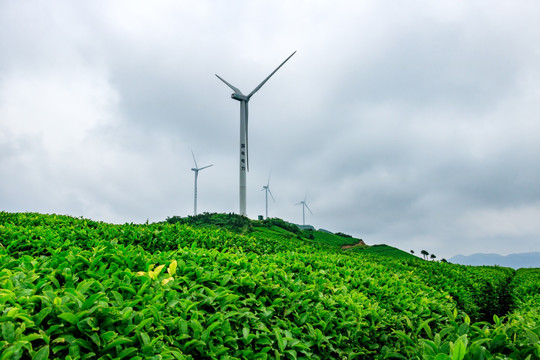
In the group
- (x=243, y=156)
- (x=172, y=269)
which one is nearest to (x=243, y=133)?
(x=243, y=156)

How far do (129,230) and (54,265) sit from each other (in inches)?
195

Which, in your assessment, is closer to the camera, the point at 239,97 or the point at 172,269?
the point at 172,269

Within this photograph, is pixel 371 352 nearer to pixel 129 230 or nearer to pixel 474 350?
pixel 474 350

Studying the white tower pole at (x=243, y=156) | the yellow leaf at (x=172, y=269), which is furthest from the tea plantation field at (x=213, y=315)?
the white tower pole at (x=243, y=156)

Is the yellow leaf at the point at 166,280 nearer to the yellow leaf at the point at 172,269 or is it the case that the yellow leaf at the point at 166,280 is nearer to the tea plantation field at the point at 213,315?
the tea plantation field at the point at 213,315

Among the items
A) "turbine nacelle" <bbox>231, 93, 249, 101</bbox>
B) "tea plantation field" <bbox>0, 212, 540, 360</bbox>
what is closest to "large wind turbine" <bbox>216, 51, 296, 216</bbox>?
"turbine nacelle" <bbox>231, 93, 249, 101</bbox>

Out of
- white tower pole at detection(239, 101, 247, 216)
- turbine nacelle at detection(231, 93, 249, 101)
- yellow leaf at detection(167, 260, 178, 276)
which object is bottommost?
yellow leaf at detection(167, 260, 178, 276)

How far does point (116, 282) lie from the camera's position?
3840mm

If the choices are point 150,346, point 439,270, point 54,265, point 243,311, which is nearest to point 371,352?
point 243,311

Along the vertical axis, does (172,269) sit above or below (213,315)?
above

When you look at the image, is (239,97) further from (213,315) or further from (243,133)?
(213,315)

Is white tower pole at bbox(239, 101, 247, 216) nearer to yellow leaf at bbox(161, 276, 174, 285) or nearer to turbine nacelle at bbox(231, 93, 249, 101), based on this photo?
turbine nacelle at bbox(231, 93, 249, 101)

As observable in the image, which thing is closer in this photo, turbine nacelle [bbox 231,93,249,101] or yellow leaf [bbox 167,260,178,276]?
yellow leaf [bbox 167,260,178,276]

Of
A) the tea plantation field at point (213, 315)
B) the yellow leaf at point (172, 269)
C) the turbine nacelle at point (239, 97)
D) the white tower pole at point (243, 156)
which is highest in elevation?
the turbine nacelle at point (239, 97)
